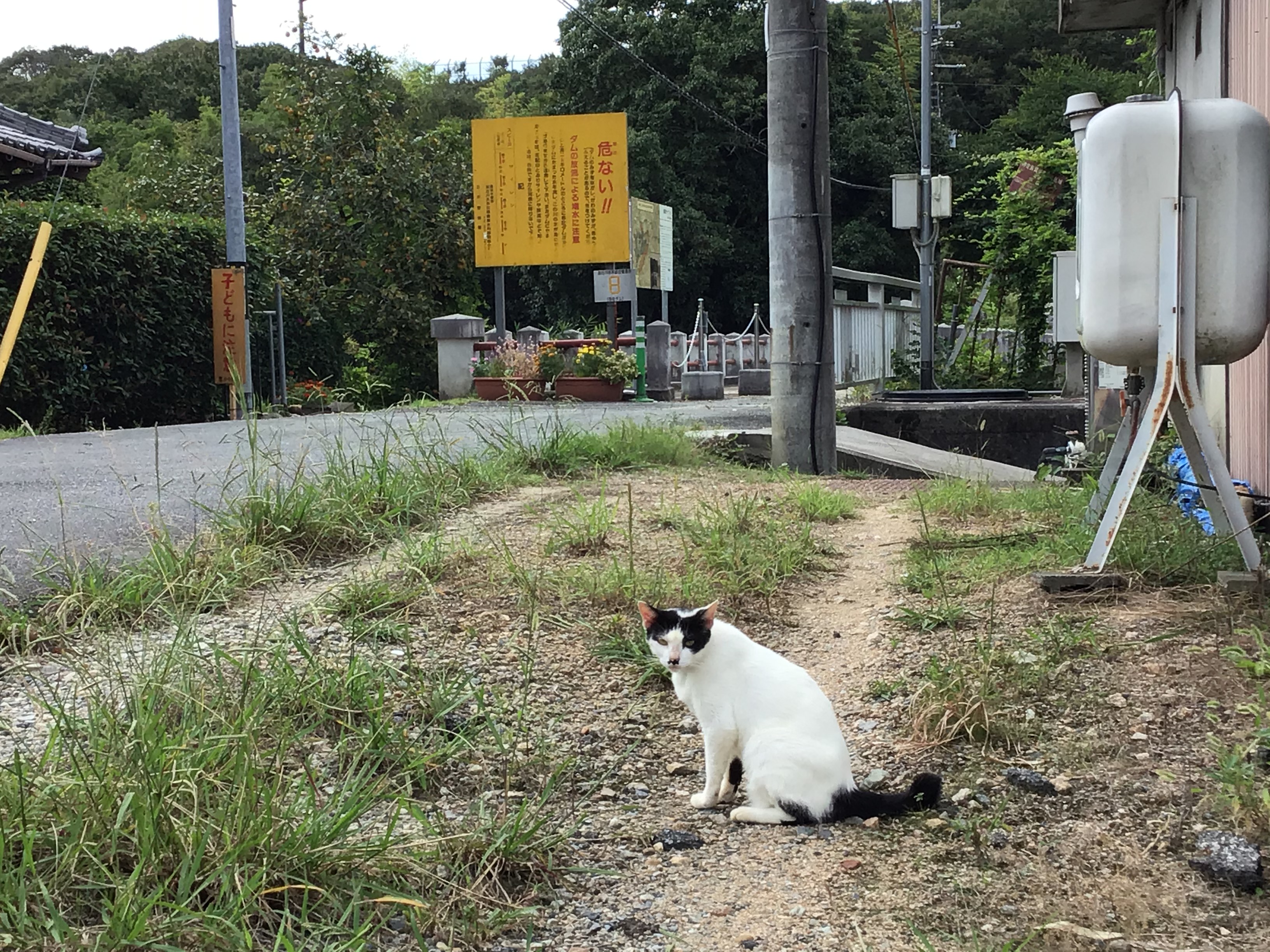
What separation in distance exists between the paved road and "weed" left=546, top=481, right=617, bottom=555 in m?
0.96

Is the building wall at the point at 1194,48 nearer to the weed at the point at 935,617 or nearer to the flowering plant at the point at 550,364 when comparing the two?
the weed at the point at 935,617

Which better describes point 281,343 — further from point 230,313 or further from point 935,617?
point 935,617

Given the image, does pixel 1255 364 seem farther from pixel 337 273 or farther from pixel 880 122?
pixel 880 122

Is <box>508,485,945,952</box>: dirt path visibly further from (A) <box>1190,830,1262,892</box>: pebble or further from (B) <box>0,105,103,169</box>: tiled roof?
(B) <box>0,105,103,169</box>: tiled roof

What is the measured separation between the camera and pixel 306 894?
1.89 m

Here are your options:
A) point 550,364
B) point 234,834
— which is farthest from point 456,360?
point 234,834

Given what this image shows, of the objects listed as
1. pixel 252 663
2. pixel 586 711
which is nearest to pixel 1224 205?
pixel 586 711

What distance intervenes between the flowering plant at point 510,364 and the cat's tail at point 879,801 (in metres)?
11.9

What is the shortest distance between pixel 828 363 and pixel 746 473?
1.06 metres

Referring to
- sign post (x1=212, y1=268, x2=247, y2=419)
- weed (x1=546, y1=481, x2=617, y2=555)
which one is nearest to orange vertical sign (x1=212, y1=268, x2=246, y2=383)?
sign post (x1=212, y1=268, x2=247, y2=419)

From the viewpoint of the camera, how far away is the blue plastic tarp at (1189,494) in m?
4.50

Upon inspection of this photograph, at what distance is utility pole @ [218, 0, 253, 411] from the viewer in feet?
41.1

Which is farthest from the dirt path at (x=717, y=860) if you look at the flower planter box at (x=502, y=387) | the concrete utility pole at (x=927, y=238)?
the concrete utility pole at (x=927, y=238)

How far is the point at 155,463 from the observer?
5906 mm
